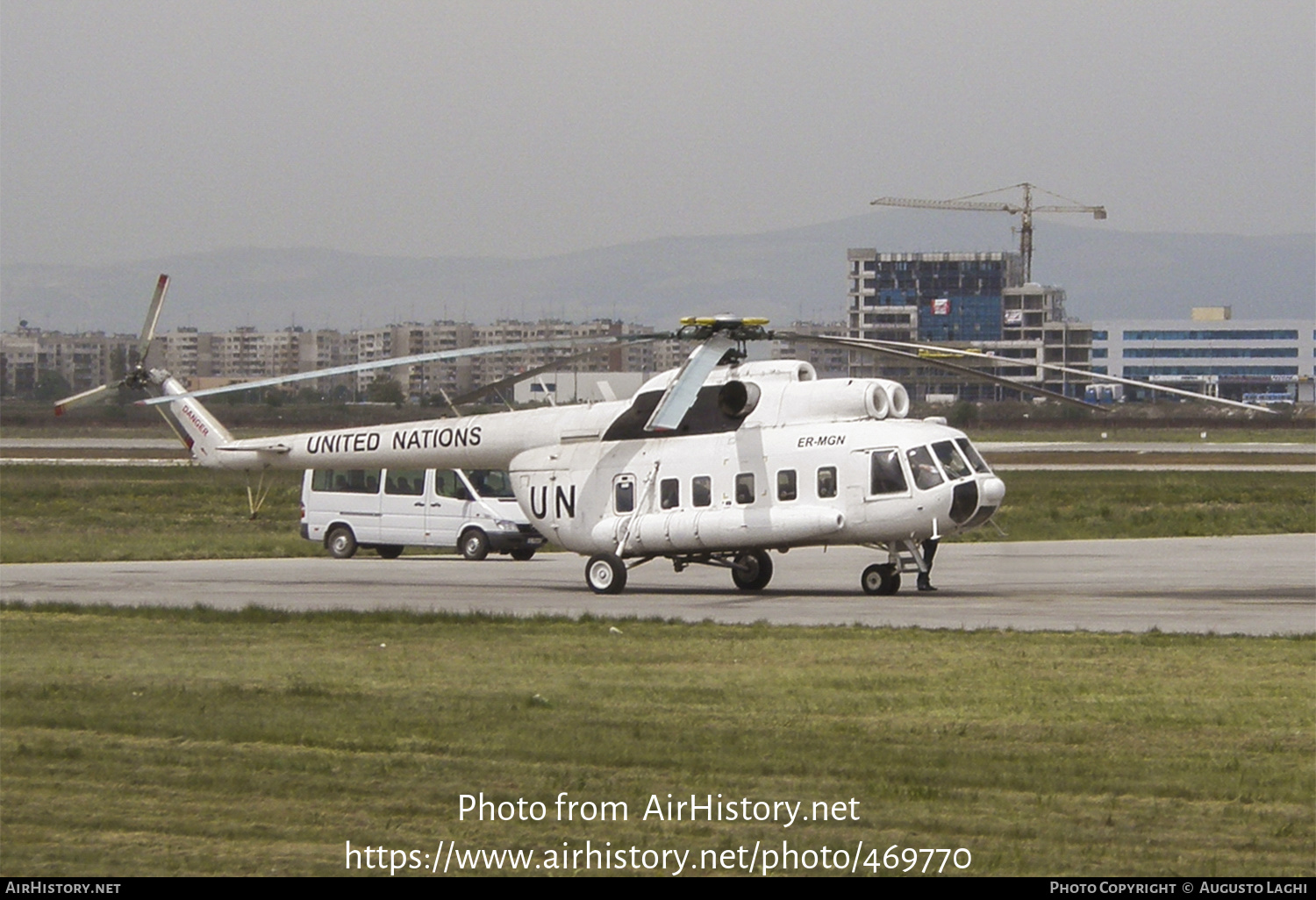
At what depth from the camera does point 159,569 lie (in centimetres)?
2830

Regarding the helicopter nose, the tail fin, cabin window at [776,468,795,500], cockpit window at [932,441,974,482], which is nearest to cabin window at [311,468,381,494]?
the tail fin

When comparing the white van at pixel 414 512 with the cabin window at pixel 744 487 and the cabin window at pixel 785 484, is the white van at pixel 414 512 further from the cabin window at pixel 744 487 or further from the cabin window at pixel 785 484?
the cabin window at pixel 785 484

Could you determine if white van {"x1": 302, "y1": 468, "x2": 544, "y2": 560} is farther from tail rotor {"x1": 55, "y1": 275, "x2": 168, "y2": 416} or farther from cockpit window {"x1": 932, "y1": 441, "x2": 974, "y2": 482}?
cockpit window {"x1": 932, "y1": 441, "x2": 974, "y2": 482}

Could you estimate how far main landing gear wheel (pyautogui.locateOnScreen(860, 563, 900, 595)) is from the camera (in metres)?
22.9

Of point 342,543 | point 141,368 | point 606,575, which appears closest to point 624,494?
point 606,575

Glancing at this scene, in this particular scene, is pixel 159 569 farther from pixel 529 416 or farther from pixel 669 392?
pixel 669 392

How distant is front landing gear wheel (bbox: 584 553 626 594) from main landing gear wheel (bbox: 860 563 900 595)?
3523 mm

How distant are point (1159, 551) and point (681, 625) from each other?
49.2ft

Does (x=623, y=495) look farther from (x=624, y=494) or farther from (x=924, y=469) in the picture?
(x=924, y=469)

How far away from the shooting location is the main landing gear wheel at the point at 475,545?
3112 centimetres

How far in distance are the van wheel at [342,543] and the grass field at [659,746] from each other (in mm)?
15182

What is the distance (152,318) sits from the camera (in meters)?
28.2

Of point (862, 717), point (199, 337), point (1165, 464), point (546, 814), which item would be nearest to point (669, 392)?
point (862, 717)

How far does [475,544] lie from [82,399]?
316 inches
